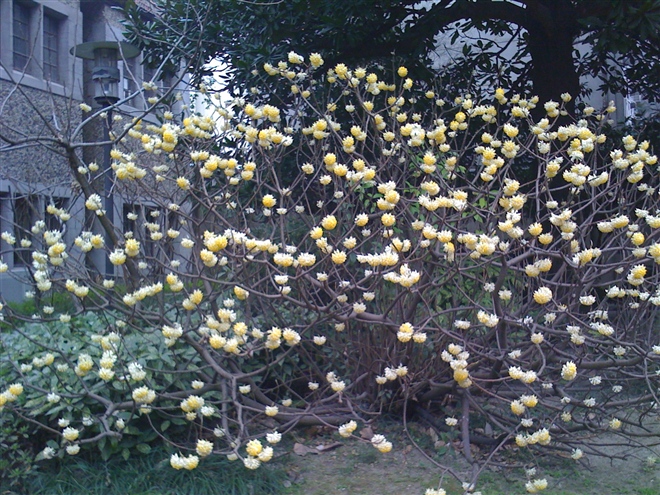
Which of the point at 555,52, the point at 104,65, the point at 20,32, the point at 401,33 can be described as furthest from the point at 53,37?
the point at 555,52

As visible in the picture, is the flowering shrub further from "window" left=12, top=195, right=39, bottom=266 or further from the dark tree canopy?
the dark tree canopy

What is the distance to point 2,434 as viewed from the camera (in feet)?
12.2

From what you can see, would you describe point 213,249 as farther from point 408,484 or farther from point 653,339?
point 653,339

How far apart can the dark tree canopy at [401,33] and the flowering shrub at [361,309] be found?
1.30 m

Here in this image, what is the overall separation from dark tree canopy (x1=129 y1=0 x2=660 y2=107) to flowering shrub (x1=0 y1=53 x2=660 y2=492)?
4.25 feet

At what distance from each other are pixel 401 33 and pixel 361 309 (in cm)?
419

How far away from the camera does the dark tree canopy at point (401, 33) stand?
20.1 feet

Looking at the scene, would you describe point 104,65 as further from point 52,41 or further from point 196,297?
point 52,41

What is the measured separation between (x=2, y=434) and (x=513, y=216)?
2.94 meters

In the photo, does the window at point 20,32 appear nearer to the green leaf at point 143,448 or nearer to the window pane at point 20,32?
the window pane at point 20,32

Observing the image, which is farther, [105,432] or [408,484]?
[408,484]

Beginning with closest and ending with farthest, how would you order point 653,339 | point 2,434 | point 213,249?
→ point 213,249
point 2,434
point 653,339

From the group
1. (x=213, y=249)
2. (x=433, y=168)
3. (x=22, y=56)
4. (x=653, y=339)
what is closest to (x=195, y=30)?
(x=433, y=168)

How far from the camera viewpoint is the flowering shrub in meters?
3.50
